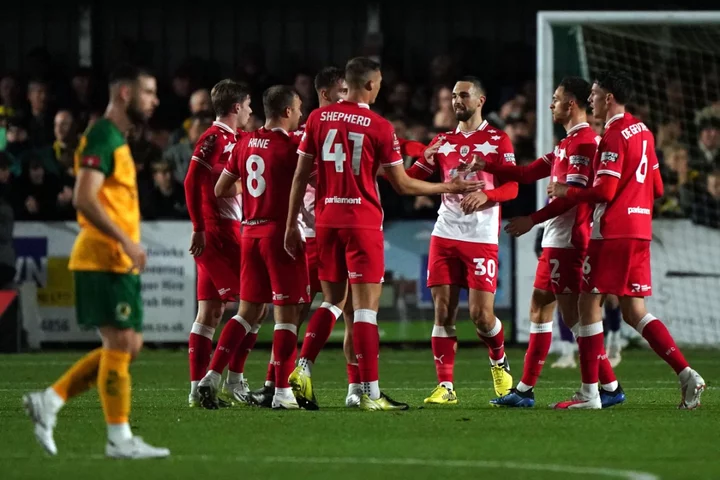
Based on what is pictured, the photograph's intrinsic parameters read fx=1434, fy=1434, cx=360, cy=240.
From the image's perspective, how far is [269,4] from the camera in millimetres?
20281

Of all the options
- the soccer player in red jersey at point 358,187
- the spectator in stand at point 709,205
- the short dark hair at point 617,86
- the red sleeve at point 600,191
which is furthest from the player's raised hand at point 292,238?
the spectator in stand at point 709,205

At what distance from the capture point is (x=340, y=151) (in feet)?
29.6

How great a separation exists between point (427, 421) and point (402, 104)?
34.8 ft

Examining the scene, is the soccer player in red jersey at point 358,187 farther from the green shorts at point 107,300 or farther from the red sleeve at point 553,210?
the green shorts at point 107,300

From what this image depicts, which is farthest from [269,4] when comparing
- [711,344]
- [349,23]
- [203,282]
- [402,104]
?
[203,282]

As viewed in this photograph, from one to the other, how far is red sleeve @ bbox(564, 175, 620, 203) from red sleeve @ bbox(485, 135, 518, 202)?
0.62m

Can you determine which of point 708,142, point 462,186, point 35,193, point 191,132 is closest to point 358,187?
point 462,186

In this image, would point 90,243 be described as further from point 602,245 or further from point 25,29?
point 25,29

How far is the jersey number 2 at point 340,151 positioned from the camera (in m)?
9.02

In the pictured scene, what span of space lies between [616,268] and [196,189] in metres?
2.90

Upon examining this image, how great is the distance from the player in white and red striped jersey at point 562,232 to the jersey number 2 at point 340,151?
3.43 feet

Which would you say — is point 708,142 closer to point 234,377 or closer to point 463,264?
point 463,264

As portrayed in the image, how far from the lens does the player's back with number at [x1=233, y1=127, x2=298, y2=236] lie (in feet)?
31.2

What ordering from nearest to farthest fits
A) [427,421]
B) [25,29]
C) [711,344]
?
[427,421]
[711,344]
[25,29]
